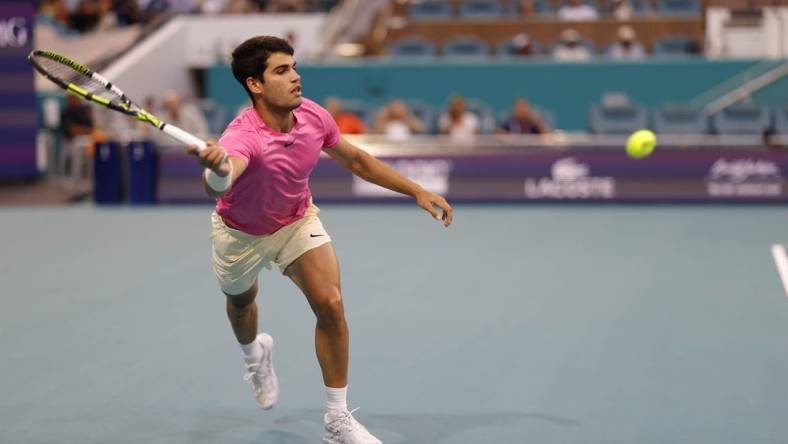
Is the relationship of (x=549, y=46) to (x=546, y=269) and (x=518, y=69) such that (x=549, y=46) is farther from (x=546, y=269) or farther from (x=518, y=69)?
(x=546, y=269)

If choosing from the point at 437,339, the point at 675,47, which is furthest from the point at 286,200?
the point at 675,47

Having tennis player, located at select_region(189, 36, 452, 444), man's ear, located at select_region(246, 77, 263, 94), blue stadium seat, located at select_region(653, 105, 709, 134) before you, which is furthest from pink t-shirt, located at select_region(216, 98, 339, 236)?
blue stadium seat, located at select_region(653, 105, 709, 134)

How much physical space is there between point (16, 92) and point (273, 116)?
1305cm

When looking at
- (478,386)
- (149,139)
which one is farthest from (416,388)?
(149,139)

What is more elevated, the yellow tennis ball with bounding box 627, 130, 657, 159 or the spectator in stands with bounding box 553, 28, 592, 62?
the spectator in stands with bounding box 553, 28, 592, 62

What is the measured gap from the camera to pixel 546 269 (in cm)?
1108

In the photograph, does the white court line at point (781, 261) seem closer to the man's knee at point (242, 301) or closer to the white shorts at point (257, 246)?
the man's knee at point (242, 301)

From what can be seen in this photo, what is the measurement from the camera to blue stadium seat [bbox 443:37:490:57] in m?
22.5

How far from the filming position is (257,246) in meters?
5.52

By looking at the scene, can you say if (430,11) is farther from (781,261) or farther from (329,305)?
(329,305)

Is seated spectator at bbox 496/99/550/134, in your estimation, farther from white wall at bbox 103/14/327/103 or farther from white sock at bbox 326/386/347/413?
white sock at bbox 326/386/347/413

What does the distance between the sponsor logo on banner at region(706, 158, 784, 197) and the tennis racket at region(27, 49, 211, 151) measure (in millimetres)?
11979

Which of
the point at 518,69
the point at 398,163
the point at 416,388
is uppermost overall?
the point at 518,69

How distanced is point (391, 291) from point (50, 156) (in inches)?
437
